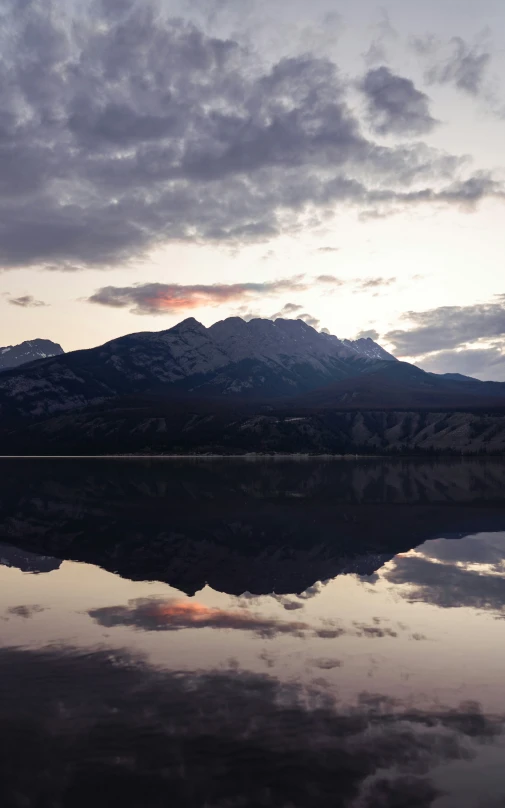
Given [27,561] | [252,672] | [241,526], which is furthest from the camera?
[241,526]

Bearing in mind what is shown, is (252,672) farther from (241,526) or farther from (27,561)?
(241,526)

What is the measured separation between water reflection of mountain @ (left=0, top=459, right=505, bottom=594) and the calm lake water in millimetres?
525

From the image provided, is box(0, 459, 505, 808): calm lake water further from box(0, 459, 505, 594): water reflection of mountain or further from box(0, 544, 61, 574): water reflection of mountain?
box(0, 459, 505, 594): water reflection of mountain

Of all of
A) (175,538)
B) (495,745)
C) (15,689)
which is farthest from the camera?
(175,538)

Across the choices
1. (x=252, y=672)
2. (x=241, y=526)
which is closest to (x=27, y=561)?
(x=241, y=526)

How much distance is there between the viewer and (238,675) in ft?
86.4

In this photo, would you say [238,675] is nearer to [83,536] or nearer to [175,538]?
[175,538]

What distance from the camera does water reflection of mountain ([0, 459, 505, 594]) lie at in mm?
50031

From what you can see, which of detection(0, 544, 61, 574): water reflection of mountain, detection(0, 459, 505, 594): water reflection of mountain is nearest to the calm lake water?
detection(0, 544, 61, 574): water reflection of mountain

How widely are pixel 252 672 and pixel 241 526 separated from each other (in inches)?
1827

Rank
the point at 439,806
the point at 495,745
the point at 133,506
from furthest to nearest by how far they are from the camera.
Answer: the point at 133,506 → the point at 495,745 → the point at 439,806

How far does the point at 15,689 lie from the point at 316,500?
82.2 metres

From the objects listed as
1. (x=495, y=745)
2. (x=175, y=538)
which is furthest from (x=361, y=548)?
(x=495, y=745)

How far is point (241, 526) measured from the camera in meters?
73.1
